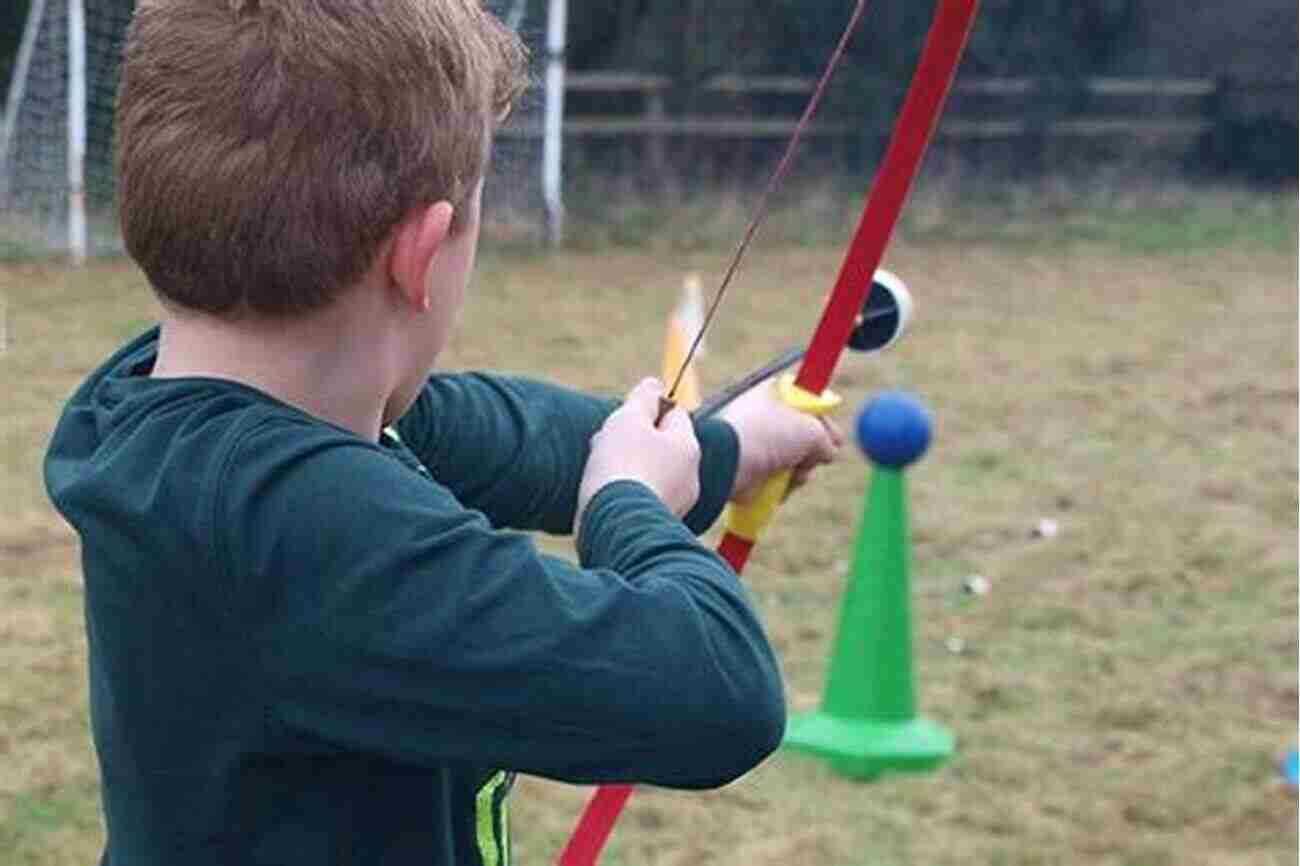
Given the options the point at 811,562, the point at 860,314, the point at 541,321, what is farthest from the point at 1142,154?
the point at 860,314

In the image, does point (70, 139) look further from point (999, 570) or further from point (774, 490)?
point (774, 490)

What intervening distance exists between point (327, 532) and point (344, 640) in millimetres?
64

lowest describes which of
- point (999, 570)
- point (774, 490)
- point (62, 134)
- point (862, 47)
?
point (862, 47)

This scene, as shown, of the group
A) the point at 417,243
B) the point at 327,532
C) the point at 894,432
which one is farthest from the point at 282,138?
the point at 894,432

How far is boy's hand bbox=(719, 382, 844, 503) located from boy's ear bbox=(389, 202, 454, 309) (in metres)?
0.61

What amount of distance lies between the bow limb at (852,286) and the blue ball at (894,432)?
1.93m

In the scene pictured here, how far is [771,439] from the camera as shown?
1906 millimetres

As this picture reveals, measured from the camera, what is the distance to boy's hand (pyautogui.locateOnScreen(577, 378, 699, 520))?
1466 mm

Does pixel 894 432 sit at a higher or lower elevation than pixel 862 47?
higher

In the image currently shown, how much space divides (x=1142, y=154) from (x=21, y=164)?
24.2 ft

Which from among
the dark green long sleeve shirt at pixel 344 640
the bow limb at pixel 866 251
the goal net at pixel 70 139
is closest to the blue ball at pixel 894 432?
the bow limb at pixel 866 251

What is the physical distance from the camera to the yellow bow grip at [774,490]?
6.39 ft

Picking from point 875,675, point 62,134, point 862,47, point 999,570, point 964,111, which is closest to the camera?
point 875,675

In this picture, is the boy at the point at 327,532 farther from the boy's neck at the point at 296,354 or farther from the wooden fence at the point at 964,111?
the wooden fence at the point at 964,111
